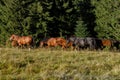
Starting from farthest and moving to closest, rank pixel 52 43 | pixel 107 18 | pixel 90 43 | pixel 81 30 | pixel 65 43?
1. pixel 107 18
2. pixel 81 30
3. pixel 90 43
4. pixel 52 43
5. pixel 65 43

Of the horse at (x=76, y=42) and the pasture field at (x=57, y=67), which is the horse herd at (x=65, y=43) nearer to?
the horse at (x=76, y=42)

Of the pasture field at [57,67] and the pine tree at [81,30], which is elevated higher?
the pasture field at [57,67]

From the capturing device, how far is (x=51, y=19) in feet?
173

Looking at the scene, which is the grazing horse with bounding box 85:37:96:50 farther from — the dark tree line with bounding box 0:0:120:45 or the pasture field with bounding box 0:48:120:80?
the dark tree line with bounding box 0:0:120:45

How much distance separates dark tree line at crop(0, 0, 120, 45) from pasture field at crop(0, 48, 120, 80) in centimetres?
3813

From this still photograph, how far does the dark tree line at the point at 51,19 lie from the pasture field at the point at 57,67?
38133 millimetres

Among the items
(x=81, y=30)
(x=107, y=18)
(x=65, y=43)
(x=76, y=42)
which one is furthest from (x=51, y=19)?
(x=65, y=43)

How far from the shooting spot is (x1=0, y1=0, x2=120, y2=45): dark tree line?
172 ft

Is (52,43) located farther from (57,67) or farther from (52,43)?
(57,67)

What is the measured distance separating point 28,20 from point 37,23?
1.37 metres

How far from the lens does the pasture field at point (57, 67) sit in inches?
383

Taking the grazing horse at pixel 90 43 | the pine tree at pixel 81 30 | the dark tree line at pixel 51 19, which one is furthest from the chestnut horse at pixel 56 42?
the pine tree at pixel 81 30

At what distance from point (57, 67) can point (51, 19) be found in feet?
137

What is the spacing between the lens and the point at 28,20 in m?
52.0
